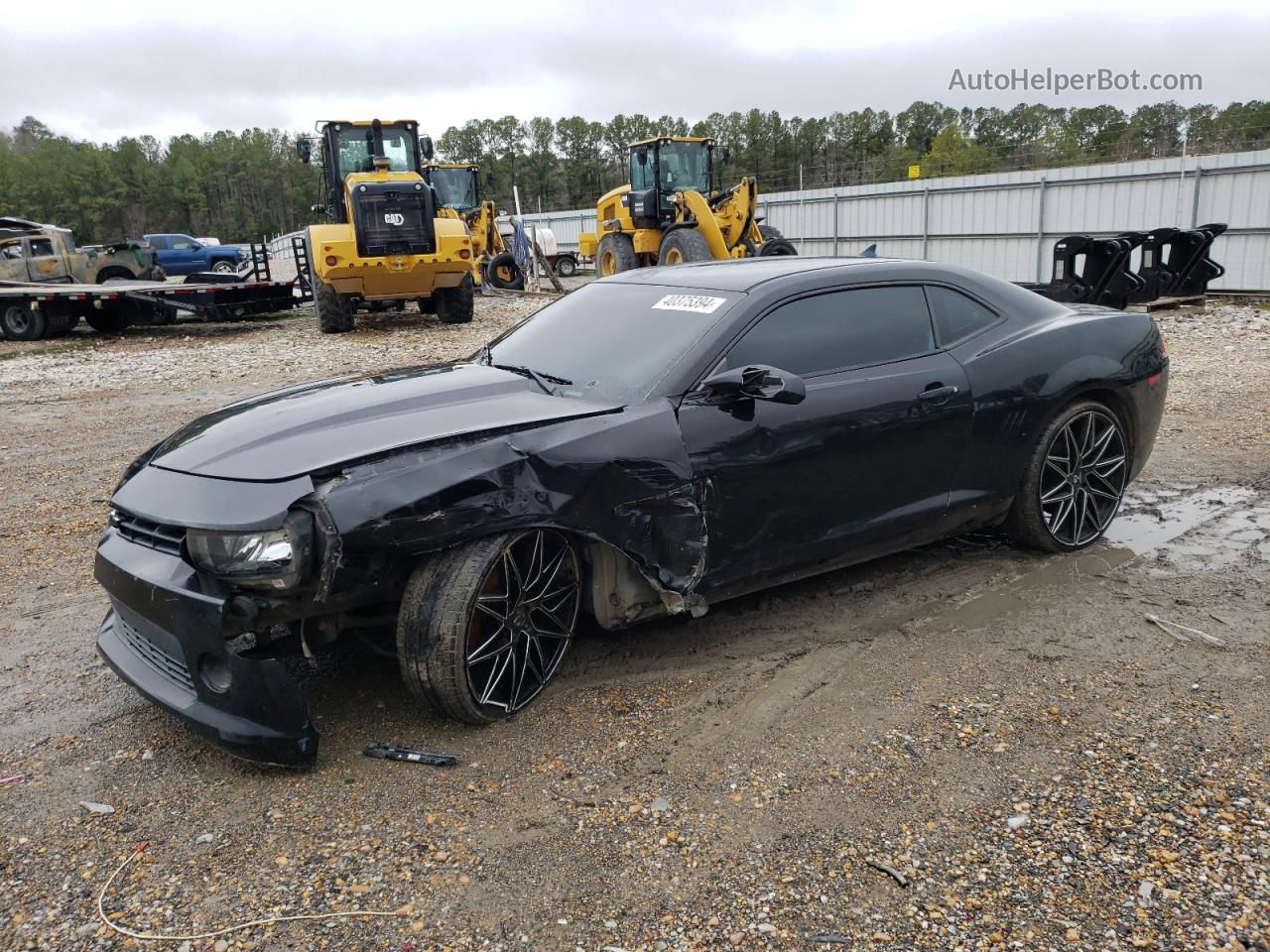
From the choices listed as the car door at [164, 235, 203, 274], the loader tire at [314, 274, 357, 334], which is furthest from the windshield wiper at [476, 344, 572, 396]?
the car door at [164, 235, 203, 274]

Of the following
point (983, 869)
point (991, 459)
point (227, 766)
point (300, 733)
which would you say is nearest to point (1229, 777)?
point (983, 869)

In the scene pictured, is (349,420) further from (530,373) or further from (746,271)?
(746,271)

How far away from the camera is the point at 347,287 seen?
14617mm

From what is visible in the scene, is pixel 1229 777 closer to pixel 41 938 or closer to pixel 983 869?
pixel 983 869

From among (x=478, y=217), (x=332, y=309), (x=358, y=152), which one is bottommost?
(x=332, y=309)

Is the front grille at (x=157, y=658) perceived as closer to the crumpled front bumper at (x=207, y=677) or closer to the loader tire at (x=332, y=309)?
the crumpled front bumper at (x=207, y=677)

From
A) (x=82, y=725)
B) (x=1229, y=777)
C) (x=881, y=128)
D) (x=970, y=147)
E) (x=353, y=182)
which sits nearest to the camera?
(x=1229, y=777)

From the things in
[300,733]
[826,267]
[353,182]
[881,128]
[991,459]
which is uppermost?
[881,128]

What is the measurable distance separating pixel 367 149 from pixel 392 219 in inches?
80.0

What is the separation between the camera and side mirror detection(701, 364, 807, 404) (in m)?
3.49

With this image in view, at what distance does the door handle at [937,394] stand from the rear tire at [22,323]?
16857 millimetres

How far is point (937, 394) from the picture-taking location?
4.13 meters

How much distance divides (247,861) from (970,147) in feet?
195

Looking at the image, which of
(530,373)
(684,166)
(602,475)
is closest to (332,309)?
(684,166)
